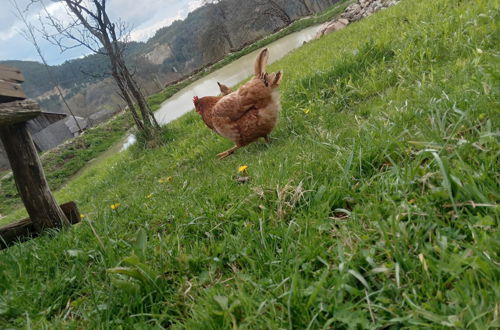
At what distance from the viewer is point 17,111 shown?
2.72 metres

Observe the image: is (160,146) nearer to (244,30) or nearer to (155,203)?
(155,203)

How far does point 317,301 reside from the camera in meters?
1.24

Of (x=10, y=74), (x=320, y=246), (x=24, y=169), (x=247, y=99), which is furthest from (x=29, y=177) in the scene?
(x=320, y=246)

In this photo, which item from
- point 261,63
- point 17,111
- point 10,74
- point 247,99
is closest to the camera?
point 17,111

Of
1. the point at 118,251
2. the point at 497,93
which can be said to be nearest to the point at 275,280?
the point at 118,251

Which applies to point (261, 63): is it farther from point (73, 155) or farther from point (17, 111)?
point (73, 155)

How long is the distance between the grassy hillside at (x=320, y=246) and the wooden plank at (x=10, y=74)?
4.84 ft

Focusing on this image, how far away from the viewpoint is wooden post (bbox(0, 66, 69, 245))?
2.87 metres

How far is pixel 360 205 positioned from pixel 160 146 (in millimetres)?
6810

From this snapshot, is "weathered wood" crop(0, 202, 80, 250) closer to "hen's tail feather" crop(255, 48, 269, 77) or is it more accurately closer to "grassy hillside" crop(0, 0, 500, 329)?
"grassy hillside" crop(0, 0, 500, 329)

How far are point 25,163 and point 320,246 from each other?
9.41 ft

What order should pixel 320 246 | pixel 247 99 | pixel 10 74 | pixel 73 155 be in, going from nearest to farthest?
pixel 320 246
pixel 10 74
pixel 247 99
pixel 73 155

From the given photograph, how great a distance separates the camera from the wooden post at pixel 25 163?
9.40 feet

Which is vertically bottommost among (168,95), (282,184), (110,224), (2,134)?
(282,184)
